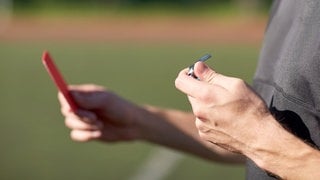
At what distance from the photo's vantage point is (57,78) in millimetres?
3064

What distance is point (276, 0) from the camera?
124 inches

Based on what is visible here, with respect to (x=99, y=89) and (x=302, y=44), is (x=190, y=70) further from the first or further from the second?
A: (x=99, y=89)

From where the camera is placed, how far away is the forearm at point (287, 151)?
2.30 metres

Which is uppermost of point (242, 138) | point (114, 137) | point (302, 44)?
point (302, 44)

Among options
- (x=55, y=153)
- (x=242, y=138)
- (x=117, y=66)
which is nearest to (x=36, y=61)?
(x=117, y=66)

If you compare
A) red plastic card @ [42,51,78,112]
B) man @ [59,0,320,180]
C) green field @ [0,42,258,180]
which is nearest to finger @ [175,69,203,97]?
man @ [59,0,320,180]

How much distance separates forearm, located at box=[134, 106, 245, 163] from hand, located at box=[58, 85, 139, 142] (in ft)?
0.18

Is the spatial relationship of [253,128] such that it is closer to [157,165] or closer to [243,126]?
[243,126]

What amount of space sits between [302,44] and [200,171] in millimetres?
6689

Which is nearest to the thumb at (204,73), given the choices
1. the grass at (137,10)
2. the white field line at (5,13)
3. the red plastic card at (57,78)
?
the red plastic card at (57,78)

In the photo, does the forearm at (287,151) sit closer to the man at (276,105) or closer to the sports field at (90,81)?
the man at (276,105)

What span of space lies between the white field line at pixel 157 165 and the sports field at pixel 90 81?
2cm

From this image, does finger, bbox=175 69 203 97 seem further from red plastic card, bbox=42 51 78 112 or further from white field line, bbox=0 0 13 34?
white field line, bbox=0 0 13 34

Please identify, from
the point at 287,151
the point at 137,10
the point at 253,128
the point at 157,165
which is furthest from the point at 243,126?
the point at 137,10
